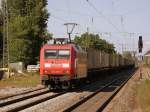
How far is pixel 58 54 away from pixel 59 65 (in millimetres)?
778

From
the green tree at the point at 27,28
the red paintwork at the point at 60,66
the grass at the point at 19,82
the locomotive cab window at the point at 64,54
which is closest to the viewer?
the red paintwork at the point at 60,66

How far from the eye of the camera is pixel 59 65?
2719 centimetres

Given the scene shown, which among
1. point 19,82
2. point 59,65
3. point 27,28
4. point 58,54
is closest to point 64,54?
point 58,54

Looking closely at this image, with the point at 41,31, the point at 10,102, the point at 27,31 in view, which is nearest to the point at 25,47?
the point at 27,31

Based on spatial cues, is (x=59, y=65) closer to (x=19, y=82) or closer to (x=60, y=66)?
(x=60, y=66)

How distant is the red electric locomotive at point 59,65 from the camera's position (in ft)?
88.9

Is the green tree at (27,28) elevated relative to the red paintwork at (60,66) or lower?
elevated

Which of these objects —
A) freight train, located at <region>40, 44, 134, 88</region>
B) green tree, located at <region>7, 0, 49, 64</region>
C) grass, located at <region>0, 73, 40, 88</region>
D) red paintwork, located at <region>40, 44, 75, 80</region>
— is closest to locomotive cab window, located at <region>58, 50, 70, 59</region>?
freight train, located at <region>40, 44, 134, 88</region>

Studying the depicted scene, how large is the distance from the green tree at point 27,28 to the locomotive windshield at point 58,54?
35.2 m

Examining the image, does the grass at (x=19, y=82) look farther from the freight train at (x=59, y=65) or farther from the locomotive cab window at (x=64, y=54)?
the locomotive cab window at (x=64, y=54)

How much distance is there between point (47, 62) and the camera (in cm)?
2756

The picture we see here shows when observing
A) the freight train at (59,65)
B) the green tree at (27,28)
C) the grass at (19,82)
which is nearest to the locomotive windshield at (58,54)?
the freight train at (59,65)

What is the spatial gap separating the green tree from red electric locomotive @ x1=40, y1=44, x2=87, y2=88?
3522 cm

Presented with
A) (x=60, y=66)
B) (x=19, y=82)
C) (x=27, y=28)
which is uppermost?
(x=27, y=28)
